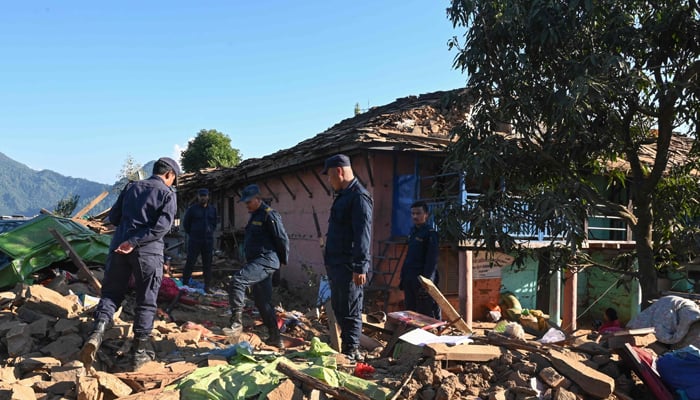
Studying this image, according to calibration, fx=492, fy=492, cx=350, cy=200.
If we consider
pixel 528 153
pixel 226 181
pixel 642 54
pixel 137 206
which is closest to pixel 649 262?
pixel 528 153

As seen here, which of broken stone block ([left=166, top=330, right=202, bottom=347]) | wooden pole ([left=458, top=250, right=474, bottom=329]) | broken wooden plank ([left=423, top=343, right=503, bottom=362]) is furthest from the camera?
wooden pole ([left=458, top=250, right=474, bottom=329])

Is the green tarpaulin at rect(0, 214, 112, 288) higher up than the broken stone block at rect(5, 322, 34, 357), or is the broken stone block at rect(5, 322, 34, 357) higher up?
the green tarpaulin at rect(0, 214, 112, 288)

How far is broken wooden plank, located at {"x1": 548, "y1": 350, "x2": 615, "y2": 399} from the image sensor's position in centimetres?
352

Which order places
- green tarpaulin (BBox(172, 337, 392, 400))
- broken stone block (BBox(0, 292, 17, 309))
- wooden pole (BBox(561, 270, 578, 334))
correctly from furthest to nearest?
wooden pole (BBox(561, 270, 578, 334)) < broken stone block (BBox(0, 292, 17, 309)) < green tarpaulin (BBox(172, 337, 392, 400))

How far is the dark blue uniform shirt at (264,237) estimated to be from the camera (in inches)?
217

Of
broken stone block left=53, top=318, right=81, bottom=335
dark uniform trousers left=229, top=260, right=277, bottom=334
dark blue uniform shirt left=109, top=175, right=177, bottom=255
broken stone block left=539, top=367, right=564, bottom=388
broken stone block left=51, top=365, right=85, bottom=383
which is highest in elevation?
dark blue uniform shirt left=109, top=175, right=177, bottom=255

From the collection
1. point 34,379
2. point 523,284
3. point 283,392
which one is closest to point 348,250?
point 283,392

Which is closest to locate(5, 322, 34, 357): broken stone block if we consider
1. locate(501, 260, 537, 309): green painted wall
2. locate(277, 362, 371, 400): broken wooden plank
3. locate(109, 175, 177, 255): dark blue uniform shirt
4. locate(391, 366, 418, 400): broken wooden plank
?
locate(109, 175, 177, 255): dark blue uniform shirt

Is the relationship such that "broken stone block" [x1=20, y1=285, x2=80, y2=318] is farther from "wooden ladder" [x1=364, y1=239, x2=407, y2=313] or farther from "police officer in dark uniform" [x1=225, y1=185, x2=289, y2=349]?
"wooden ladder" [x1=364, y1=239, x2=407, y2=313]

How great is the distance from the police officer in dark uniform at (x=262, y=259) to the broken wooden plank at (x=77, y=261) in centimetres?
290

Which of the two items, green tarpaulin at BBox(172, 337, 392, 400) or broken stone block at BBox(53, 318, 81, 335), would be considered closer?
green tarpaulin at BBox(172, 337, 392, 400)

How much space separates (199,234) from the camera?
9266mm

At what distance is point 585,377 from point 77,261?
6.99m

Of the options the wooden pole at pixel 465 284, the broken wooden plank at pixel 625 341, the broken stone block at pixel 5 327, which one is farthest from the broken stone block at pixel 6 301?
the wooden pole at pixel 465 284
